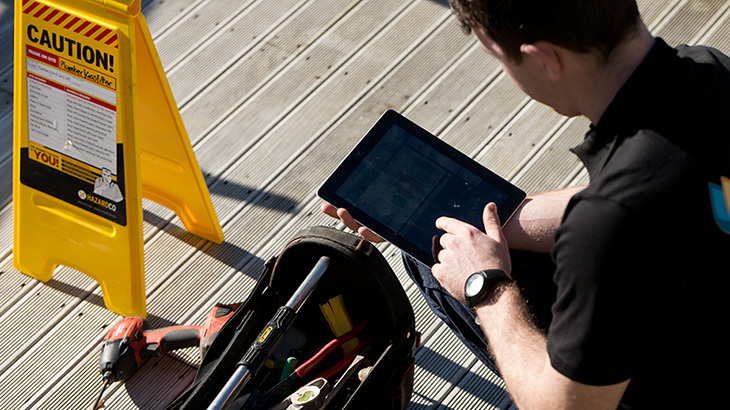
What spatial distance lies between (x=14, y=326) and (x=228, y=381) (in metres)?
1.01

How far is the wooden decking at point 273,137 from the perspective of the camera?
2.29m

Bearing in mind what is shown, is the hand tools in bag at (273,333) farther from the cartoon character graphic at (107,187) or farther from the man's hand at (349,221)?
the cartoon character graphic at (107,187)

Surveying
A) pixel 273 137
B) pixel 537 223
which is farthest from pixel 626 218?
pixel 273 137

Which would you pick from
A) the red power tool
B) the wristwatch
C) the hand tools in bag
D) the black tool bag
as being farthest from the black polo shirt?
the red power tool

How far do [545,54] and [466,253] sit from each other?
0.45m

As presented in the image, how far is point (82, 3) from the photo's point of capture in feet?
6.83

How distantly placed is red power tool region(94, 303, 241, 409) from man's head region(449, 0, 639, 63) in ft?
4.11

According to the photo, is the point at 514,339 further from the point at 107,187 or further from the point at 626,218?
the point at 107,187

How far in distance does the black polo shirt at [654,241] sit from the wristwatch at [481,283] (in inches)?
9.0

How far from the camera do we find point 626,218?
1136 millimetres

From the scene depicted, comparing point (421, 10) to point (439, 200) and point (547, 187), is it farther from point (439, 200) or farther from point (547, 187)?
point (439, 200)

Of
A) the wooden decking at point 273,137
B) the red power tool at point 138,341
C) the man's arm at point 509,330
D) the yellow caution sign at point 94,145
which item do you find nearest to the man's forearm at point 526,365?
the man's arm at point 509,330

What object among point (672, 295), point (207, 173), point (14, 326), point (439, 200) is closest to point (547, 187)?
point (439, 200)

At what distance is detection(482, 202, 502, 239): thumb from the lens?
5.22 feet
